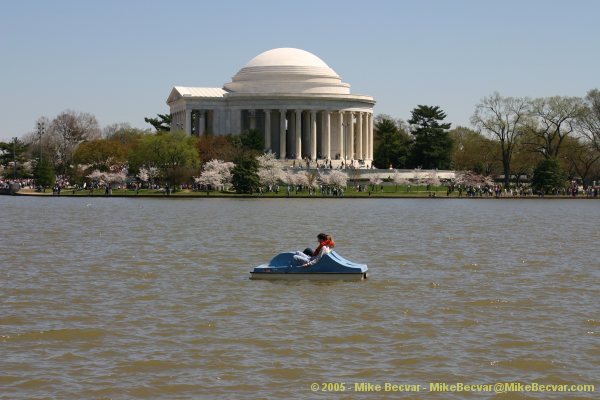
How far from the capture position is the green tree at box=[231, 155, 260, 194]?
122 metres

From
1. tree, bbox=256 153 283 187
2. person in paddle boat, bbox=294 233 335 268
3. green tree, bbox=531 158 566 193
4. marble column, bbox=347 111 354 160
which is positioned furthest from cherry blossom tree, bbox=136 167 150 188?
person in paddle boat, bbox=294 233 335 268

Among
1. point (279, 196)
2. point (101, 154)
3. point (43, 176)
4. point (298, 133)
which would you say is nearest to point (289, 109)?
point (298, 133)

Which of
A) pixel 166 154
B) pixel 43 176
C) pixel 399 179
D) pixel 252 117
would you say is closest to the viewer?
pixel 166 154

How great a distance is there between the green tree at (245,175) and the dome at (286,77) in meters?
39.6

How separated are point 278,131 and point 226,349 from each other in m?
146

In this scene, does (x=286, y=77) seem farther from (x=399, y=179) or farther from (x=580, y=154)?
(x=580, y=154)

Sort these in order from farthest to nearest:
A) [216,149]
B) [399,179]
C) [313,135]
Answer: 1. [313,135]
2. [399,179]
3. [216,149]

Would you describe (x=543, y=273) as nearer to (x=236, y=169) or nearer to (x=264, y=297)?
(x=264, y=297)

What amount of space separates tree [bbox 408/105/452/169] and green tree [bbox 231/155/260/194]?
43.5 m

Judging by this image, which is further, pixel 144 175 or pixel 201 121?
pixel 201 121

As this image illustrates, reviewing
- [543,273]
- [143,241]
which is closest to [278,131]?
[143,241]

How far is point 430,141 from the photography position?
532ft

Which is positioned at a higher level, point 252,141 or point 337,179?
point 252,141

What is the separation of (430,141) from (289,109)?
828 inches
